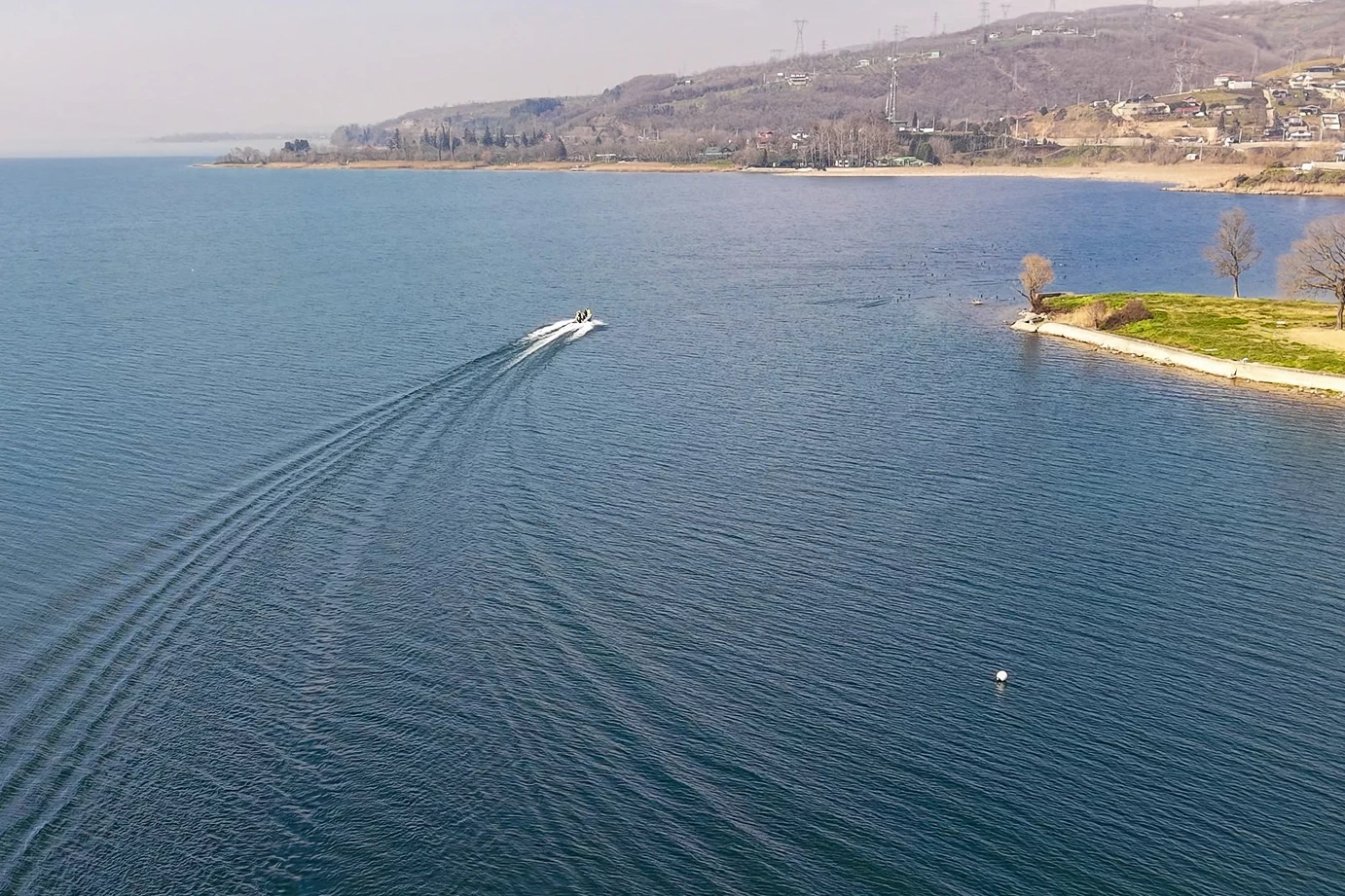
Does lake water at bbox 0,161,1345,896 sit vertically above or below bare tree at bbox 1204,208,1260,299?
below

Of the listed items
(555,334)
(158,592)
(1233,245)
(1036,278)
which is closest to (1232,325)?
(1036,278)

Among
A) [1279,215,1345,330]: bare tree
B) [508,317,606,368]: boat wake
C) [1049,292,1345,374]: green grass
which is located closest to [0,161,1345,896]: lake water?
[508,317,606,368]: boat wake

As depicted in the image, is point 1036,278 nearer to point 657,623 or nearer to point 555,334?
point 555,334

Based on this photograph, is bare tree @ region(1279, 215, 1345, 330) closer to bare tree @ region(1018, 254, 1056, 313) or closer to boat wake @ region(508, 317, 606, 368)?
bare tree @ region(1018, 254, 1056, 313)

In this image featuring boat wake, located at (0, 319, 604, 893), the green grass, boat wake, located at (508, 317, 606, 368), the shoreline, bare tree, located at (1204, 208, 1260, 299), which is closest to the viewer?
boat wake, located at (0, 319, 604, 893)

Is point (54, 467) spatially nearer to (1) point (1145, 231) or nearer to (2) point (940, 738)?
(2) point (940, 738)

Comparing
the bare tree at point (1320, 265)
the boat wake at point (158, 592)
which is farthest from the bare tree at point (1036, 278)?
the boat wake at point (158, 592)

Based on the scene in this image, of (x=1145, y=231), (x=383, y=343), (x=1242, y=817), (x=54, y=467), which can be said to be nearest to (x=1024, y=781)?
(x=1242, y=817)
